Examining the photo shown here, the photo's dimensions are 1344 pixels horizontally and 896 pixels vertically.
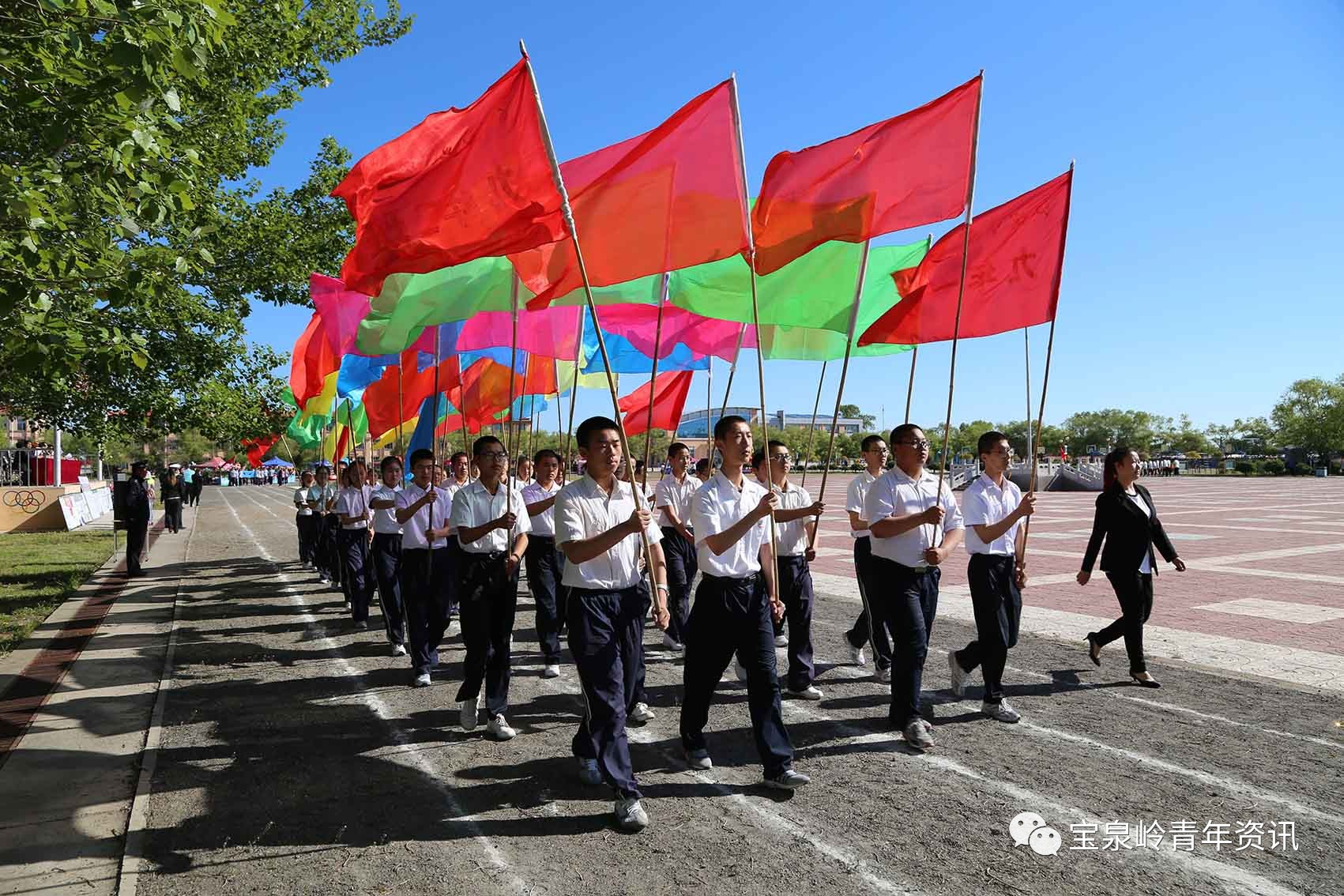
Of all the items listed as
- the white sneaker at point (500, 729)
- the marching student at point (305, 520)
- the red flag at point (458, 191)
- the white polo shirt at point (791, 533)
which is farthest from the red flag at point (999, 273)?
the marching student at point (305, 520)

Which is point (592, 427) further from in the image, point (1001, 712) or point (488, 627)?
point (1001, 712)

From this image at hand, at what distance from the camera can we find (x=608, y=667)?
15.1 feet

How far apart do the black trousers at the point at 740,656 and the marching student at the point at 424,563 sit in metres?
2.51

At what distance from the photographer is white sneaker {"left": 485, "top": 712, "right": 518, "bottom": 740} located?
5773 millimetres

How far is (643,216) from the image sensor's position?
6352 millimetres

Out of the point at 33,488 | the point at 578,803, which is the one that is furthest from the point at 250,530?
the point at 578,803

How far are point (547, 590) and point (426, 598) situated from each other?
1125mm

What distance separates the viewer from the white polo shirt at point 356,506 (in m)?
10.4

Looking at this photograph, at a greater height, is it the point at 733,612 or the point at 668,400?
the point at 668,400

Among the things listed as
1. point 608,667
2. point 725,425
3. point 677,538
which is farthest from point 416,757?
point 677,538

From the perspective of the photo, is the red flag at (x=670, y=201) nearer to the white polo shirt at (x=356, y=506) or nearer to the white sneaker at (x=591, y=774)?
Answer: the white sneaker at (x=591, y=774)

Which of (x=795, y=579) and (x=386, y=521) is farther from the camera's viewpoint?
(x=386, y=521)

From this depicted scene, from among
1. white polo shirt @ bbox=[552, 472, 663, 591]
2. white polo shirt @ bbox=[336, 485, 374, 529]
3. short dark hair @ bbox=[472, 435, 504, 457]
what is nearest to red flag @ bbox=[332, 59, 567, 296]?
short dark hair @ bbox=[472, 435, 504, 457]

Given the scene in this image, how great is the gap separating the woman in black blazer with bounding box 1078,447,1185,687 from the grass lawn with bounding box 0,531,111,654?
10204mm
